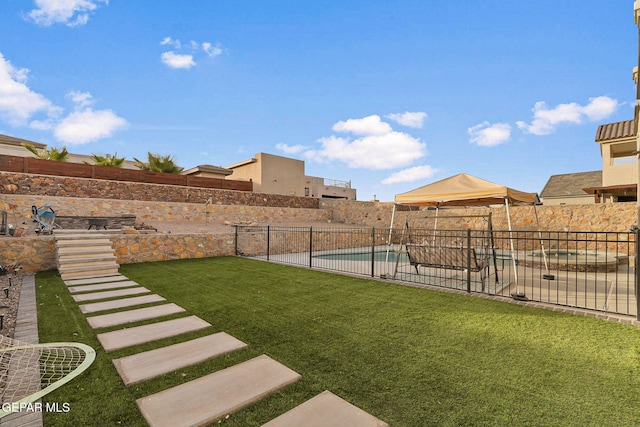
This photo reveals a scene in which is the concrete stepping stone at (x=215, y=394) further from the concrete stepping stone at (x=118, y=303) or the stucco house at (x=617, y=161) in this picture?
the stucco house at (x=617, y=161)

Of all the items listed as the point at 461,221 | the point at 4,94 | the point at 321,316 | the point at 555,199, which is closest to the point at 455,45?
the point at 461,221

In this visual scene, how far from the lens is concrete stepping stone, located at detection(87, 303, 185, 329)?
3387 millimetres

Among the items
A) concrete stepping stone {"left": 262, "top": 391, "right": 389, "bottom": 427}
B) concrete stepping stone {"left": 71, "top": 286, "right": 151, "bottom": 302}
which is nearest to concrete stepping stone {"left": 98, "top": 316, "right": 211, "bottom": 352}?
concrete stepping stone {"left": 71, "top": 286, "right": 151, "bottom": 302}

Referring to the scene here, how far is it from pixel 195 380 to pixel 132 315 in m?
2.12

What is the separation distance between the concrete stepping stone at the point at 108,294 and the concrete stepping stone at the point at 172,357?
260 centimetres

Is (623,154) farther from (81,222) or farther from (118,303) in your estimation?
(81,222)

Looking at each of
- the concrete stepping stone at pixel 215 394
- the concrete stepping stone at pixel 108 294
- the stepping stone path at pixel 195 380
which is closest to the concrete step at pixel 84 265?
the concrete stepping stone at pixel 108 294

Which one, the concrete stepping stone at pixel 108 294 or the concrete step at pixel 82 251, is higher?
the concrete step at pixel 82 251

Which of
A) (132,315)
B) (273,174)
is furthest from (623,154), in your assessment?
(273,174)

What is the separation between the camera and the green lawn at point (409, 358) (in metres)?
1.80

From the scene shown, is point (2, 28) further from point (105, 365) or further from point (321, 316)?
point (321, 316)

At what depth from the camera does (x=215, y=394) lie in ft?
6.51

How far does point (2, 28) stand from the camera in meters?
10.6

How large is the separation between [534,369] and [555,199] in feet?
80.4
